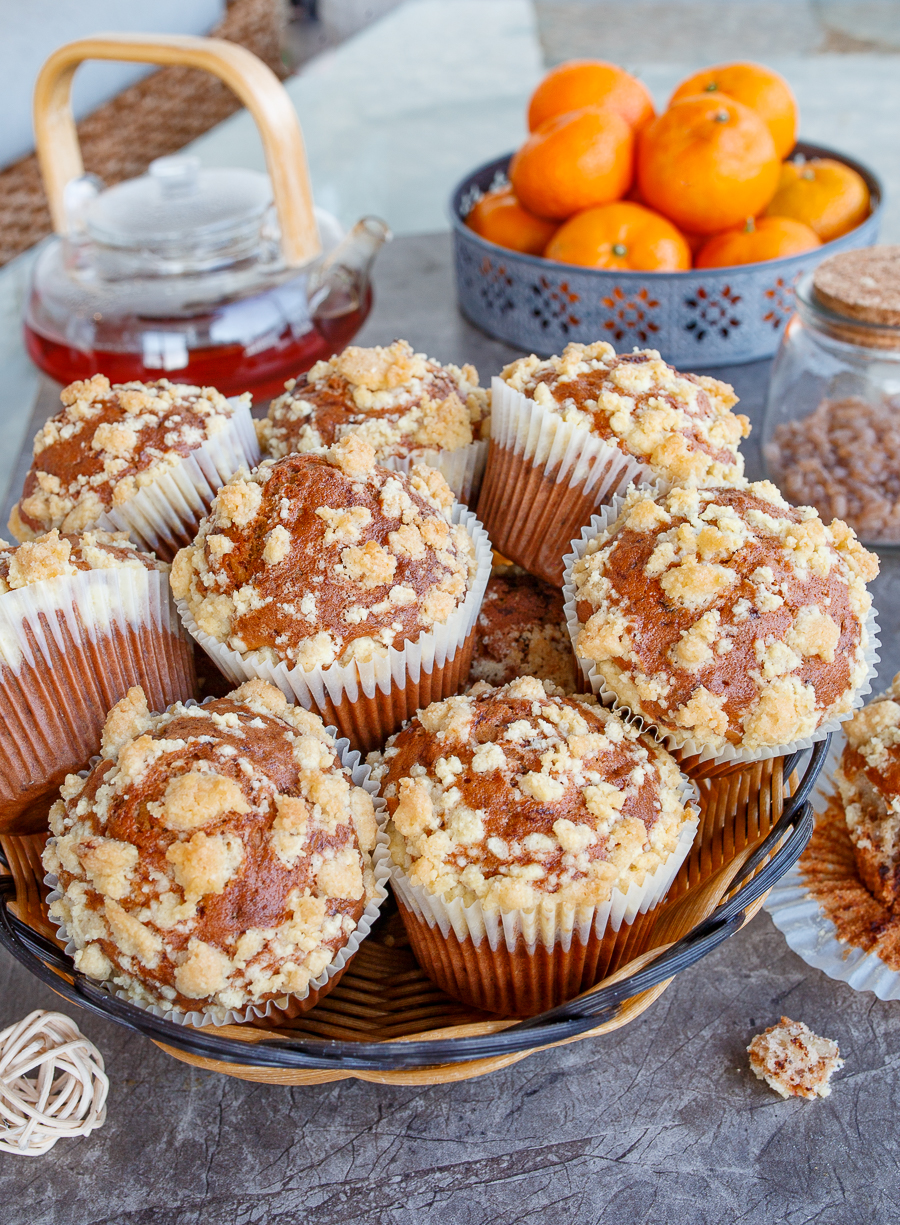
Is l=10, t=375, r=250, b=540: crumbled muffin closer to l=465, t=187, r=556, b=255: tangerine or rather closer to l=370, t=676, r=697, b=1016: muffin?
l=370, t=676, r=697, b=1016: muffin

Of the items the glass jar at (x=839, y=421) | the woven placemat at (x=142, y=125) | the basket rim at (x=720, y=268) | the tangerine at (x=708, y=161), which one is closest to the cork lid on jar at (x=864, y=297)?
the glass jar at (x=839, y=421)

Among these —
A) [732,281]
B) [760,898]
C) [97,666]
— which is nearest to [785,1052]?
[760,898]

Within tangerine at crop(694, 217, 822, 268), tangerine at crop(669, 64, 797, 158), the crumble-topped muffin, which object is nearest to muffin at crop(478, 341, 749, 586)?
the crumble-topped muffin

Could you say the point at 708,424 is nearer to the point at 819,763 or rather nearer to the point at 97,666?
the point at 819,763

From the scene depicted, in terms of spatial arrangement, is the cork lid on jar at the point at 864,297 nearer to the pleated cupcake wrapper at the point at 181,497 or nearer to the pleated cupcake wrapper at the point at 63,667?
the pleated cupcake wrapper at the point at 181,497

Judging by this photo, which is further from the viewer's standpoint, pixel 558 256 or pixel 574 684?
pixel 558 256

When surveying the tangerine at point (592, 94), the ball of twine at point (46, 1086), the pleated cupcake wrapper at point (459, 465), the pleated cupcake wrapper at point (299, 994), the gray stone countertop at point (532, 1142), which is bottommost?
the gray stone countertop at point (532, 1142)

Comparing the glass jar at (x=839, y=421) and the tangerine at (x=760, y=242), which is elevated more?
the tangerine at (x=760, y=242)
